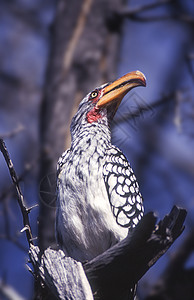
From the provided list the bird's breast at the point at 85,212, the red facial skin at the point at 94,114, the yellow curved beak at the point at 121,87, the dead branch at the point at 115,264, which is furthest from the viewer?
the red facial skin at the point at 94,114

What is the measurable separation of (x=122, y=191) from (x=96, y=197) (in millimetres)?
193

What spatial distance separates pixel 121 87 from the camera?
11.0 feet

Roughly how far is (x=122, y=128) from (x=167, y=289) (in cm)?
228

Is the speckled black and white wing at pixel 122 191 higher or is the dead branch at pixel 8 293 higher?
the dead branch at pixel 8 293

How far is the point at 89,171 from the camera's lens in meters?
3.14

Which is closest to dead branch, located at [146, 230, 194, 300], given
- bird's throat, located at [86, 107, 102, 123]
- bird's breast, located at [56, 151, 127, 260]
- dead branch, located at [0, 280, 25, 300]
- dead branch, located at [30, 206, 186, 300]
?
dead branch, located at [0, 280, 25, 300]

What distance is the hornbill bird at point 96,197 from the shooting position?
120 inches

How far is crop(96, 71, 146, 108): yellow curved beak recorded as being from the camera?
10.4ft

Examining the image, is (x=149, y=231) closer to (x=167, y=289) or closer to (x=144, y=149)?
(x=167, y=289)

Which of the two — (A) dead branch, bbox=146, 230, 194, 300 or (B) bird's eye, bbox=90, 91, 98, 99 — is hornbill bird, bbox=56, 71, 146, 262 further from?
(A) dead branch, bbox=146, 230, 194, 300

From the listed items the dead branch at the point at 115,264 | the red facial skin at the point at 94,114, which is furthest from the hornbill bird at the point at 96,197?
the dead branch at the point at 115,264

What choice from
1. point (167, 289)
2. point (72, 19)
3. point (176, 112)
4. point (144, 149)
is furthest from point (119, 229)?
point (144, 149)

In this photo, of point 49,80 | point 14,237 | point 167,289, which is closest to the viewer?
point 14,237

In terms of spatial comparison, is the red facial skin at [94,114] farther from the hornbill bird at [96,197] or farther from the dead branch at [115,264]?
the dead branch at [115,264]
